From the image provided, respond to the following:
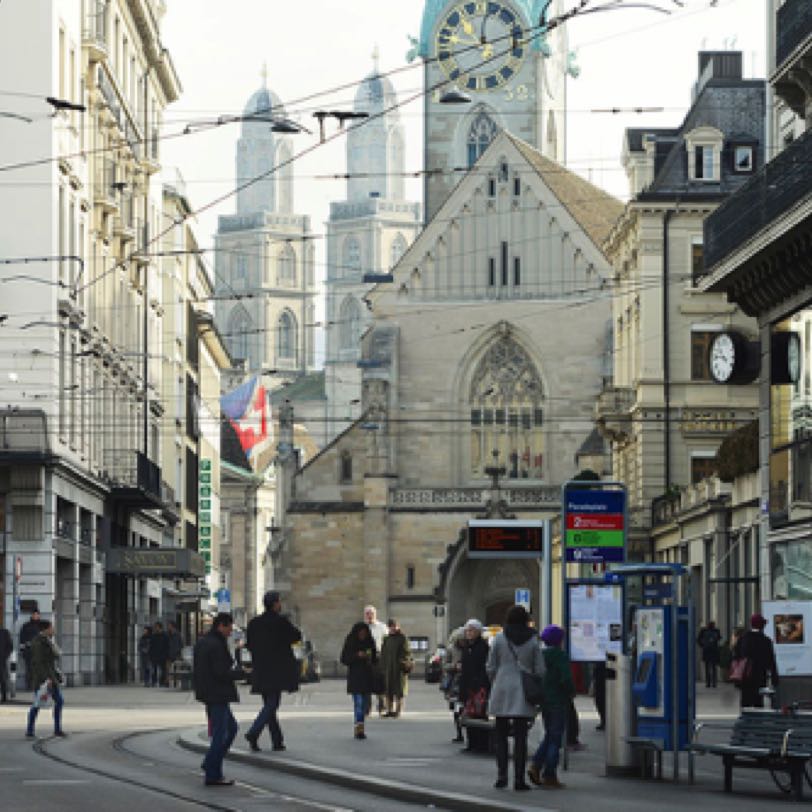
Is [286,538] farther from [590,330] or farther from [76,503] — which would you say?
[76,503]

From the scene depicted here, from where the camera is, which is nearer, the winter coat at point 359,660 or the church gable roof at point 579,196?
the winter coat at point 359,660

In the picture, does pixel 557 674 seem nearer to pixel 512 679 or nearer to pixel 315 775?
pixel 512 679

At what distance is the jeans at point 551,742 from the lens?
20766 millimetres

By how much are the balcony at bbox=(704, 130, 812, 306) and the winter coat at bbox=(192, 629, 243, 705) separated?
9751 millimetres

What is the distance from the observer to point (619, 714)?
69.7 ft

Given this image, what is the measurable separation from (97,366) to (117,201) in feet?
16.0

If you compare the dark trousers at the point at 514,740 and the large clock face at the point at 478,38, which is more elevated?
the large clock face at the point at 478,38

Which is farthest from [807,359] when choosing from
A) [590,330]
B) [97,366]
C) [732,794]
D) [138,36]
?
[590,330]

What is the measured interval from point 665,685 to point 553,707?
99 cm

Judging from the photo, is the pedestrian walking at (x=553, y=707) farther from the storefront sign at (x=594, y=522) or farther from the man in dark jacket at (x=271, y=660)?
the man in dark jacket at (x=271, y=660)

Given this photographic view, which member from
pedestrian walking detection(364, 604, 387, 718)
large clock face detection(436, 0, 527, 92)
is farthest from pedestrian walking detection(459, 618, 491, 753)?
→ large clock face detection(436, 0, 527, 92)

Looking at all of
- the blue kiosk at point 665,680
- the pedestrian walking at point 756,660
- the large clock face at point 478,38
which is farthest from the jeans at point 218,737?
the large clock face at point 478,38

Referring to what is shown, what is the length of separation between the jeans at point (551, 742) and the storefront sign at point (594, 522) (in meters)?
Result: 4.57

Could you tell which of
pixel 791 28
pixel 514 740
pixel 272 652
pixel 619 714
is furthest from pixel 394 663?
pixel 514 740
